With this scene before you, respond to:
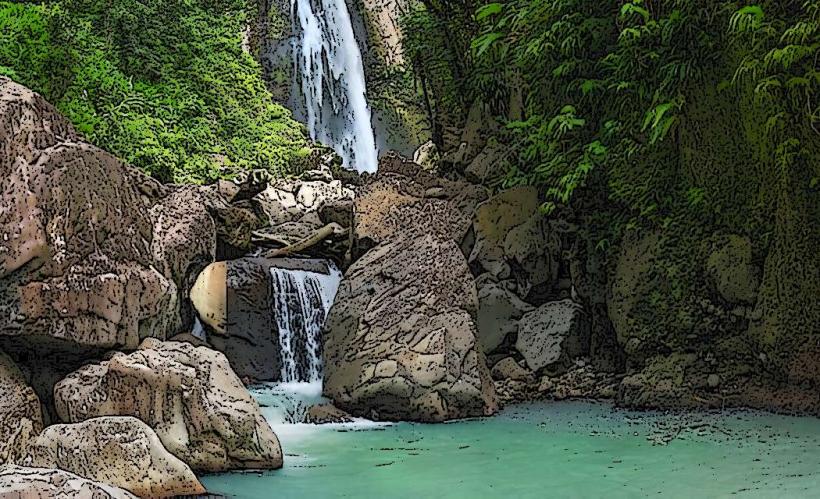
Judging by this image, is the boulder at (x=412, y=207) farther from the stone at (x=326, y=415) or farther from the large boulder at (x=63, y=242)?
the large boulder at (x=63, y=242)

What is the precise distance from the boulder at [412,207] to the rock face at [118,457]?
5046 millimetres

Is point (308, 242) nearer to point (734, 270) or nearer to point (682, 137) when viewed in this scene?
point (682, 137)

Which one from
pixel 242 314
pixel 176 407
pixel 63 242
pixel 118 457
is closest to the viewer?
pixel 118 457

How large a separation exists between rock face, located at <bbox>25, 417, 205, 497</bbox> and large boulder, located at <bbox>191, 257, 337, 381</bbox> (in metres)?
4.39

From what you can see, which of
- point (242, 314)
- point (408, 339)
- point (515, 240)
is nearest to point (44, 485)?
point (408, 339)

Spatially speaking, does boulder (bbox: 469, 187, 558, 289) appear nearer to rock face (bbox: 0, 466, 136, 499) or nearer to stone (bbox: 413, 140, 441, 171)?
stone (bbox: 413, 140, 441, 171)

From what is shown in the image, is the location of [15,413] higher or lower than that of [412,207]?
lower

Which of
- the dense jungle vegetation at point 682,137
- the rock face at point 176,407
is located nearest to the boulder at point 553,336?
the dense jungle vegetation at point 682,137

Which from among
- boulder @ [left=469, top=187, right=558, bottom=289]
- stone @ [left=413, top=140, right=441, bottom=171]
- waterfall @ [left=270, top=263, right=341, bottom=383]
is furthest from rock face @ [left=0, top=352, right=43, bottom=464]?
stone @ [left=413, top=140, right=441, bottom=171]

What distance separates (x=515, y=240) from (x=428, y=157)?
687 centimetres

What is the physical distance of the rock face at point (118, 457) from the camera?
13.5 feet

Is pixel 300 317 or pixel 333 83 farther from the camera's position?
pixel 333 83

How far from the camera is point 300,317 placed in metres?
9.49

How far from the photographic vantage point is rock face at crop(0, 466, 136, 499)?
2.61 m
